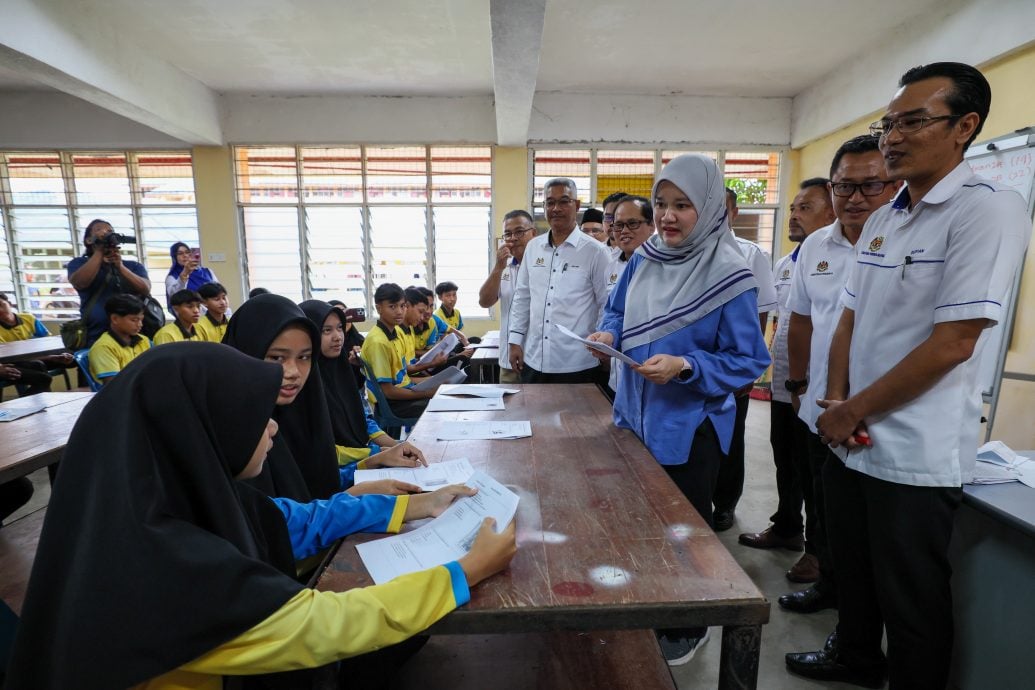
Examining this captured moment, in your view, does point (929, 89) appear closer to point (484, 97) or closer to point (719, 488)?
point (719, 488)

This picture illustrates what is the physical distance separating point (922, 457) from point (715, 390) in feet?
1.51

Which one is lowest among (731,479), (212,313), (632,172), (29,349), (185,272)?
(731,479)

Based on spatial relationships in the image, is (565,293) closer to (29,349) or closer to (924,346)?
(924,346)

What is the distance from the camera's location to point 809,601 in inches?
75.4

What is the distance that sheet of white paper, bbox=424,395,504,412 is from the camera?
1889mm

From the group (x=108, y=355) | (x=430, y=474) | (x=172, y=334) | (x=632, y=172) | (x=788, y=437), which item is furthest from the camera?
(x=632, y=172)

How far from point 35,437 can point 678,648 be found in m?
2.42

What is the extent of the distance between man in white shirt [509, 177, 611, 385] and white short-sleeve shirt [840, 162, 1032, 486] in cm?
146

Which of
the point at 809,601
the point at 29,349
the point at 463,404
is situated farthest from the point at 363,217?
the point at 809,601

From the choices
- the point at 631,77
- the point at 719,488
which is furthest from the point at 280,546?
the point at 631,77

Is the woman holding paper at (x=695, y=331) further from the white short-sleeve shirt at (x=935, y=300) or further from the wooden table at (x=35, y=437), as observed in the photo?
the wooden table at (x=35, y=437)

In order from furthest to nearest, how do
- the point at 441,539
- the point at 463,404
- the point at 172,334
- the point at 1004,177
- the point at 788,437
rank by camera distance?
the point at 172,334, the point at 1004,177, the point at 788,437, the point at 463,404, the point at 441,539

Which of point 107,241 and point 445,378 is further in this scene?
point 107,241

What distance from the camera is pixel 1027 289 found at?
3.18 m
